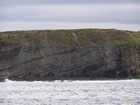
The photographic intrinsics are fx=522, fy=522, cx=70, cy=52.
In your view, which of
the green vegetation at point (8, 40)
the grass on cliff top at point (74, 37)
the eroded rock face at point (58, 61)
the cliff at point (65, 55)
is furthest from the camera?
the grass on cliff top at point (74, 37)

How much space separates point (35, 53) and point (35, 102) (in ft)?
182

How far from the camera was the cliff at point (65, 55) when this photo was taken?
96.1 meters

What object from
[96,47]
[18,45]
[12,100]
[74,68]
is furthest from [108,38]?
[12,100]

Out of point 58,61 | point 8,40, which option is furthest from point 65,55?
point 8,40

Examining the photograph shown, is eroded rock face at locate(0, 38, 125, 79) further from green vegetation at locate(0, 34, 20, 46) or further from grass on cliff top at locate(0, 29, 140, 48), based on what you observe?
grass on cliff top at locate(0, 29, 140, 48)

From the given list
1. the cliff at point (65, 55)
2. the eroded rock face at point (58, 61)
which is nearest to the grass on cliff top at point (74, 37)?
the cliff at point (65, 55)

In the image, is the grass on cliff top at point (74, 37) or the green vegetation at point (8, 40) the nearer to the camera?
the green vegetation at point (8, 40)

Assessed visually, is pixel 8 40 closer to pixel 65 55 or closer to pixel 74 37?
pixel 65 55

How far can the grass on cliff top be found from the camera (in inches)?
3942

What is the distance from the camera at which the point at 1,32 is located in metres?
102

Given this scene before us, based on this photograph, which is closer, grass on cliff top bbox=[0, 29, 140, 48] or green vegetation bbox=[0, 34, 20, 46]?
green vegetation bbox=[0, 34, 20, 46]

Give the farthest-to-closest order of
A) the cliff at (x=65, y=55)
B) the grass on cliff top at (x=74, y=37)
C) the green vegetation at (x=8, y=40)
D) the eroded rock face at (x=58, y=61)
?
1. the grass on cliff top at (x=74, y=37)
2. the green vegetation at (x=8, y=40)
3. the cliff at (x=65, y=55)
4. the eroded rock face at (x=58, y=61)

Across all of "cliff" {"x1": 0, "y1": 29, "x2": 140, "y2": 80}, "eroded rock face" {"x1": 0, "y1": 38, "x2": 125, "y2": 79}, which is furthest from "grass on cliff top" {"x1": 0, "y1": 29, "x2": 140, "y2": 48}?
"eroded rock face" {"x1": 0, "y1": 38, "x2": 125, "y2": 79}

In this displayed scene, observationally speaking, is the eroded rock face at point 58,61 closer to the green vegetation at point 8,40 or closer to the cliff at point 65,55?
the cliff at point 65,55
